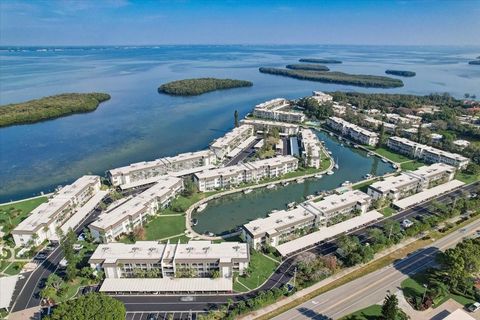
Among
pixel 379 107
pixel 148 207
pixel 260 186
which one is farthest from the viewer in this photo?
pixel 379 107

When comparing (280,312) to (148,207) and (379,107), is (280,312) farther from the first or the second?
(379,107)

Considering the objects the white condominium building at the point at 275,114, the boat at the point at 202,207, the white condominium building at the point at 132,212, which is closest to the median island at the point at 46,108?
the white condominium building at the point at 275,114

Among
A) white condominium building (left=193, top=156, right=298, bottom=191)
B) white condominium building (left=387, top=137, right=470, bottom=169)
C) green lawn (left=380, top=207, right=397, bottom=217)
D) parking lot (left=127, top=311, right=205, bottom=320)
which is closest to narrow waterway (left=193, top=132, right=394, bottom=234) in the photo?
white condominium building (left=193, top=156, right=298, bottom=191)

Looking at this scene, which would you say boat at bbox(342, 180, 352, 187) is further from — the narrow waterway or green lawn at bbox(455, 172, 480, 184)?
green lawn at bbox(455, 172, 480, 184)

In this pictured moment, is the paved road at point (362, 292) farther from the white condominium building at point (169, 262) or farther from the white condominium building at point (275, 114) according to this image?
the white condominium building at point (275, 114)

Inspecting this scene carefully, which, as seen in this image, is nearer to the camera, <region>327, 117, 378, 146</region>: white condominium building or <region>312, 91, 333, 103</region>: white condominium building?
<region>327, 117, 378, 146</region>: white condominium building

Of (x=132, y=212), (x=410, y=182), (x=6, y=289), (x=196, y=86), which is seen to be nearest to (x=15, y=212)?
(x=6, y=289)

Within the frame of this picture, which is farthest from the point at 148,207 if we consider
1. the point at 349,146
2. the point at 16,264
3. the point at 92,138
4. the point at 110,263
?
the point at 349,146
